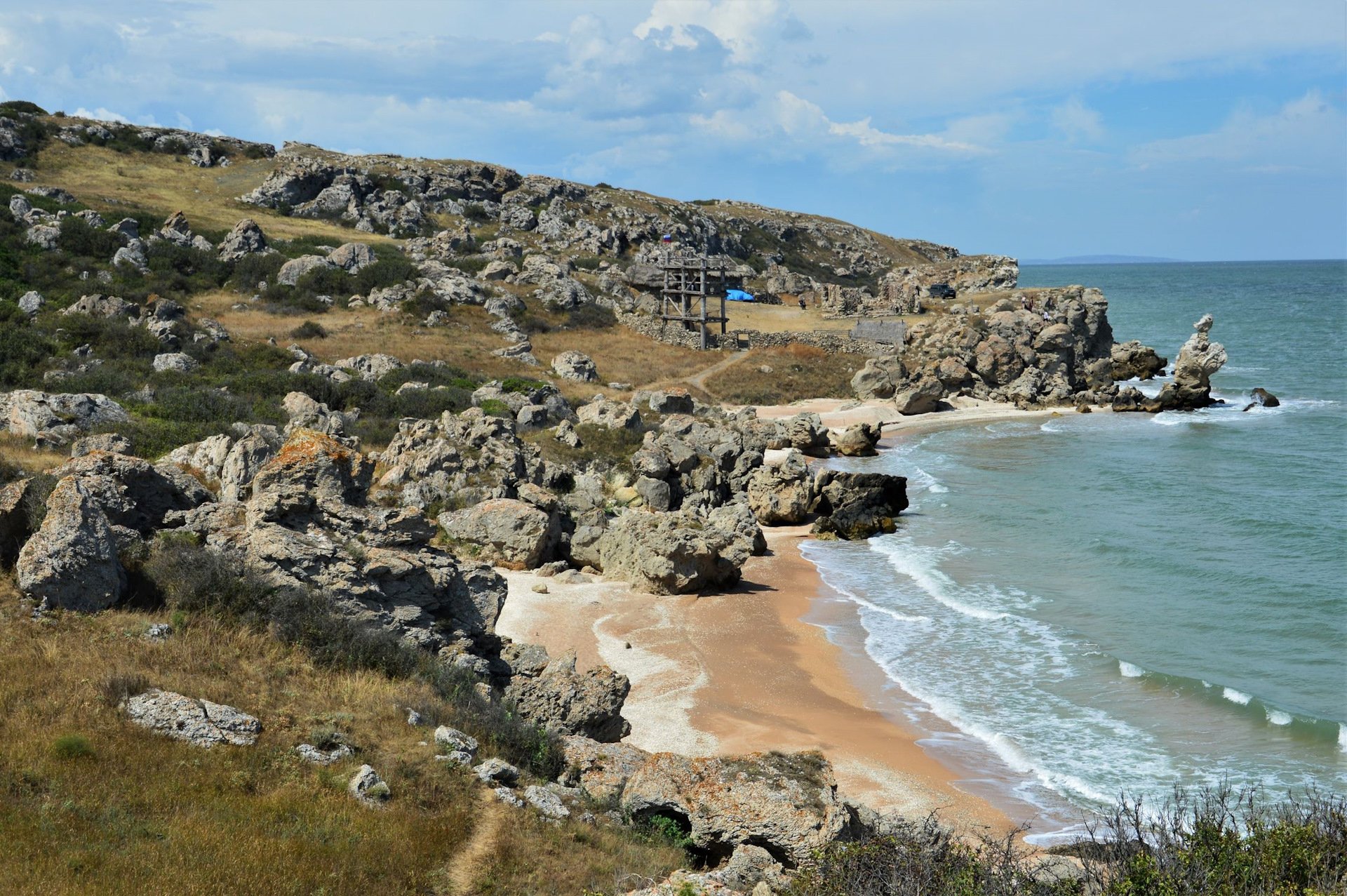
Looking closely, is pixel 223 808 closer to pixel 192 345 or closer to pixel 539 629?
pixel 539 629

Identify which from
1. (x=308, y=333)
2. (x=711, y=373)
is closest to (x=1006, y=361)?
(x=711, y=373)

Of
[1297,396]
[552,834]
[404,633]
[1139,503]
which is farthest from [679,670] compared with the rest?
[1297,396]

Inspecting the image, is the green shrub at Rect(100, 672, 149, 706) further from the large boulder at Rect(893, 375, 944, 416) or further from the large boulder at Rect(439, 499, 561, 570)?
the large boulder at Rect(893, 375, 944, 416)

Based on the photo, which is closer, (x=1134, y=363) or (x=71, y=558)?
(x=71, y=558)

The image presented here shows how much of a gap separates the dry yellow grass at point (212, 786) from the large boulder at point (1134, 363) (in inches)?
2536

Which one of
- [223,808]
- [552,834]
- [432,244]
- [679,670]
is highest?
[432,244]

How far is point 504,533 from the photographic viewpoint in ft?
74.2

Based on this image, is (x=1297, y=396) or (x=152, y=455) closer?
(x=152, y=455)

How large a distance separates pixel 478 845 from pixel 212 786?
7.50 ft

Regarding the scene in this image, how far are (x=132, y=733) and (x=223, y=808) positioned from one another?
1.41m

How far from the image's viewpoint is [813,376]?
5803cm

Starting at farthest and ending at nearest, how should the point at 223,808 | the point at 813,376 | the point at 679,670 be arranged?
1. the point at 813,376
2. the point at 679,670
3. the point at 223,808

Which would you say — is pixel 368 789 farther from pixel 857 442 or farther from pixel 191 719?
pixel 857 442

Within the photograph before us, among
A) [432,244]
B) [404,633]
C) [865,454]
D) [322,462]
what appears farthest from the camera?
[432,244]
